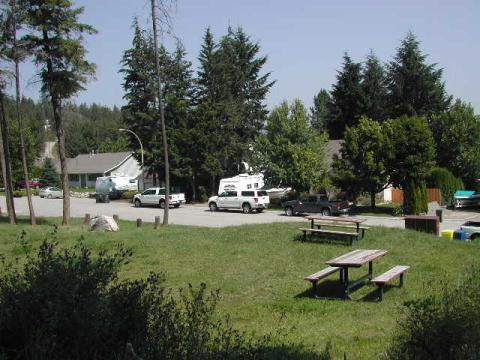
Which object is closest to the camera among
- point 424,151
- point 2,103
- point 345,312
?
point 345,312

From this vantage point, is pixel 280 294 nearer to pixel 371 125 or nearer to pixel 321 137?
pixel 371 125

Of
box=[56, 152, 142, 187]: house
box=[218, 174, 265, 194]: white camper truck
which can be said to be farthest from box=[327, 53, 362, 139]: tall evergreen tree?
box=[56, 152, 142, 187]: house

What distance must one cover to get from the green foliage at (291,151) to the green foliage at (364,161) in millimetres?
3887

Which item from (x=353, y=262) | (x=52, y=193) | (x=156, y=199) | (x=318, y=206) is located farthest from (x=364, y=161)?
(x=52, y=193)

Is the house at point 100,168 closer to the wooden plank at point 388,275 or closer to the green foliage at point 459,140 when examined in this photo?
the green foliage at point 459,140

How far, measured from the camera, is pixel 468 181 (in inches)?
2056

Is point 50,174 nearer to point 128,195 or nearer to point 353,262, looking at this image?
point 128,195

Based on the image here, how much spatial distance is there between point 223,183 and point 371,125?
15.1m

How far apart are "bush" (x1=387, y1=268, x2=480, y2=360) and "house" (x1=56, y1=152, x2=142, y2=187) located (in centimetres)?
7856

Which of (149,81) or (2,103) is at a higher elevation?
(149,81)

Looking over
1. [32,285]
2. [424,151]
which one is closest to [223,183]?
[424,151]

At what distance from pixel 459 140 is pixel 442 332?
49.3m

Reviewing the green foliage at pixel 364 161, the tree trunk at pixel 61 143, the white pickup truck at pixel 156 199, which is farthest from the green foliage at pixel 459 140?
the tree trunk at pixel 61 143

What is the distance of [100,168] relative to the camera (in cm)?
8425
